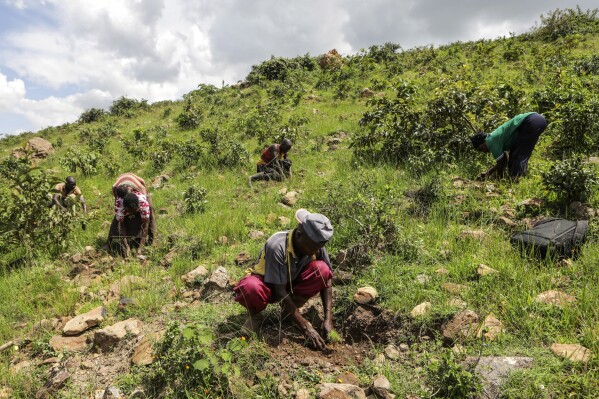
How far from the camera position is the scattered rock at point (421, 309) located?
268 cm

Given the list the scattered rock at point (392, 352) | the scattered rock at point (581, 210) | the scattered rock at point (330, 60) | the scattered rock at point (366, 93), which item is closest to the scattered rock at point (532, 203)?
the scattered rock at point (581, 210)

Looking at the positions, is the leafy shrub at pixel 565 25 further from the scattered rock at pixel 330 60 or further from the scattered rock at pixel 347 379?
the scattered rock at pixel 347 379

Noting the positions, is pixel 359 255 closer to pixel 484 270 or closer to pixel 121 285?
pixel 484 270

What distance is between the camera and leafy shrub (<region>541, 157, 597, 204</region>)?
359cm

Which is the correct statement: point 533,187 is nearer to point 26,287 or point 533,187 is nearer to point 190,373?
point 190,373

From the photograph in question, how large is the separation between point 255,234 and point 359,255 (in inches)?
58.2

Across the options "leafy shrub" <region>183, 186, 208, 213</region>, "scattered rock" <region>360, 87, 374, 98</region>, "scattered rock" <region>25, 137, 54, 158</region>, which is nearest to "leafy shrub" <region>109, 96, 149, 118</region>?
"scattered rock" <region>25, 137, 54, 158</region>

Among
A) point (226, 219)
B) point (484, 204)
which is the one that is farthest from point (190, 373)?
point (484, 204)

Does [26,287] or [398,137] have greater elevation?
[398,137]

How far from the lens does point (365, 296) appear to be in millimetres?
2941

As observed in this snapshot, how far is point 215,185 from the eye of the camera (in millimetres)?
6734

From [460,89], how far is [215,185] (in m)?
4.36

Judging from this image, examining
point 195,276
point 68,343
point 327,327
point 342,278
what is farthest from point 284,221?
point 68,343

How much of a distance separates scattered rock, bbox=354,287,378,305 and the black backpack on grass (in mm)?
1294
